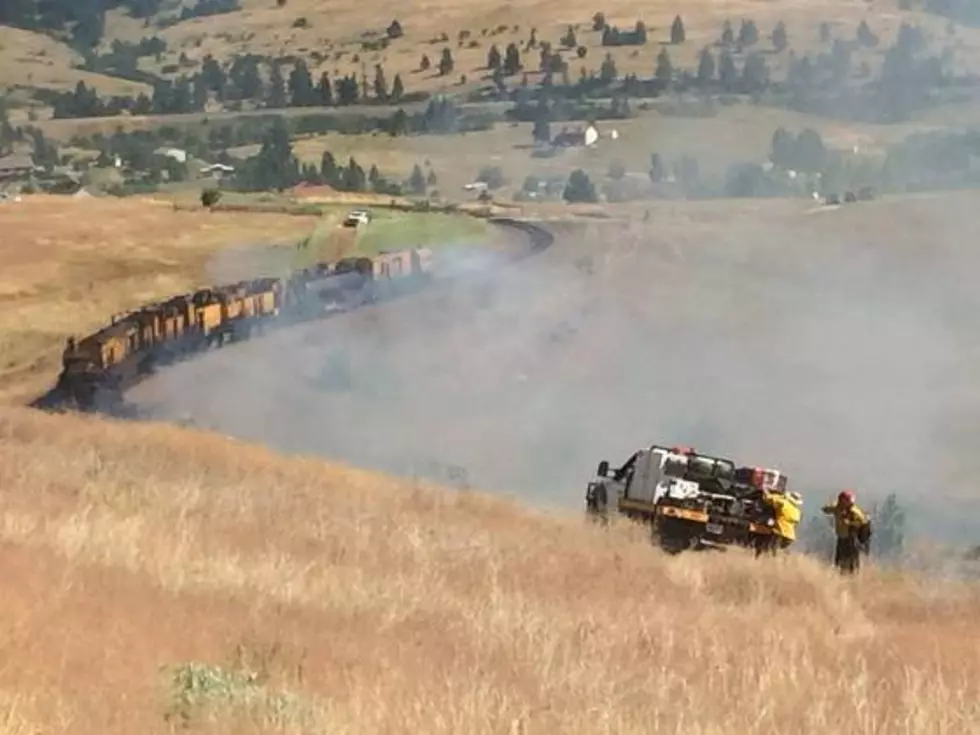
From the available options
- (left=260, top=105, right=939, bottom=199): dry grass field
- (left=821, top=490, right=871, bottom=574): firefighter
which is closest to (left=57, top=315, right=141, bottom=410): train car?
(left=821, top=490, right=871, bottom=574): firefighter

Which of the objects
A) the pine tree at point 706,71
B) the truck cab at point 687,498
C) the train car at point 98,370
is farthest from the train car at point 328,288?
the pine tree at point 706,71

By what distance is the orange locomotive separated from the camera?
45.4m

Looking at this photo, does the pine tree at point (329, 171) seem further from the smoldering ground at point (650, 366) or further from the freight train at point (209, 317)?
the freight train at point (209, 317)

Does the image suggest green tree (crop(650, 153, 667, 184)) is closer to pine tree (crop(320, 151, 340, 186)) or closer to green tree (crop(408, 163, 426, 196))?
green tree (crop(408, 163, 426, 196))

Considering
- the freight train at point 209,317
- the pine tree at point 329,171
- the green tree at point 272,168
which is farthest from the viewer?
the green tree at point 272,168

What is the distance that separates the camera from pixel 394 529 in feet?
60.7

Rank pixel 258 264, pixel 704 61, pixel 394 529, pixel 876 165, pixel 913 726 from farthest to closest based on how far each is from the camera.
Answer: pixel 704 61 < pixel 876 165 < pixel 258 264 < pixel 394 529 < pixel 913 726

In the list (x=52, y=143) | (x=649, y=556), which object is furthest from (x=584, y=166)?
(x=649, y=556)

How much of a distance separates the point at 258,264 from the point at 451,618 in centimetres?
7433

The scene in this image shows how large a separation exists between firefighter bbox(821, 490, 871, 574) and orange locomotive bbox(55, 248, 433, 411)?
85.3 feet

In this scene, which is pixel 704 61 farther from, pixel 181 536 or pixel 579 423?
pixel 181 536

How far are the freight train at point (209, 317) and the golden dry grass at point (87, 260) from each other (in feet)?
9.51

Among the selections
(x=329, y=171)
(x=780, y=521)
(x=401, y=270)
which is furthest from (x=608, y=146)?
(x=780, y=521)

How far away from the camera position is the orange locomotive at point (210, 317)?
4541 centimetres
